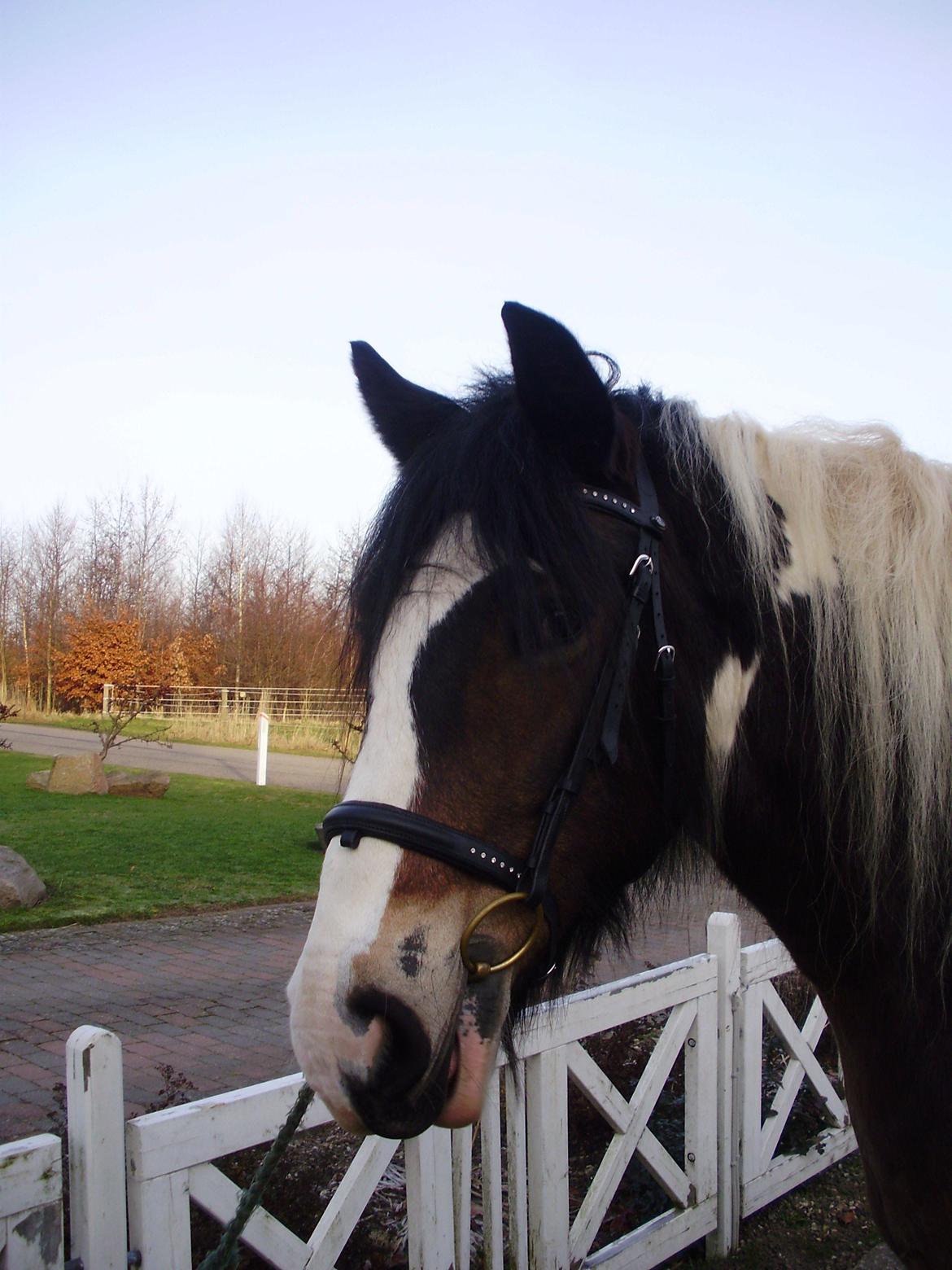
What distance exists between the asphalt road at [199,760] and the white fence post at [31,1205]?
45.7ft

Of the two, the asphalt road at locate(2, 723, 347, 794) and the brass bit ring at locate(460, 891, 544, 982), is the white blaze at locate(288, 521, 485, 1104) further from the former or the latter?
the asphalt road at locate(2, 723, 347, 794)

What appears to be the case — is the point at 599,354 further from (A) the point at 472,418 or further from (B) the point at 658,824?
(B) the point at 658,824

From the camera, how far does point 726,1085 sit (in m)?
3.84

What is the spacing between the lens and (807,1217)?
4.10 metres

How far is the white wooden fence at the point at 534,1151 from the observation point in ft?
6.51

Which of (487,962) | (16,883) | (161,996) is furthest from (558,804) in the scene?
(16,883)

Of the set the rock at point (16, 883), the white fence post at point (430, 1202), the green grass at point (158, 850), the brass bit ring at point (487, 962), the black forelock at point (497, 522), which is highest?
the black forelock at point (497, 522)

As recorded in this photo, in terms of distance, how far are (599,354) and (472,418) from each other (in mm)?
333

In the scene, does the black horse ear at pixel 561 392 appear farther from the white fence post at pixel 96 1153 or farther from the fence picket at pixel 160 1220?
the fence picket at pixel 160 1220

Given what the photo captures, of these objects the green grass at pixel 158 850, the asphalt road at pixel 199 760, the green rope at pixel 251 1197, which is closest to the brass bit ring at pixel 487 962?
the green rope at pixel 251 1197

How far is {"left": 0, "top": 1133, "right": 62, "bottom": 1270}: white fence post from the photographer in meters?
1.82

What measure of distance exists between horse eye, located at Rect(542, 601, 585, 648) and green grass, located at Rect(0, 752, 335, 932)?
731cm

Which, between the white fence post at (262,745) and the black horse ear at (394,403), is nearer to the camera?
the black horse ear at (394,403)

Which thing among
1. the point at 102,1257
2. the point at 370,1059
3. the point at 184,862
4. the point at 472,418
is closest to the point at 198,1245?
the point at 102,1257
